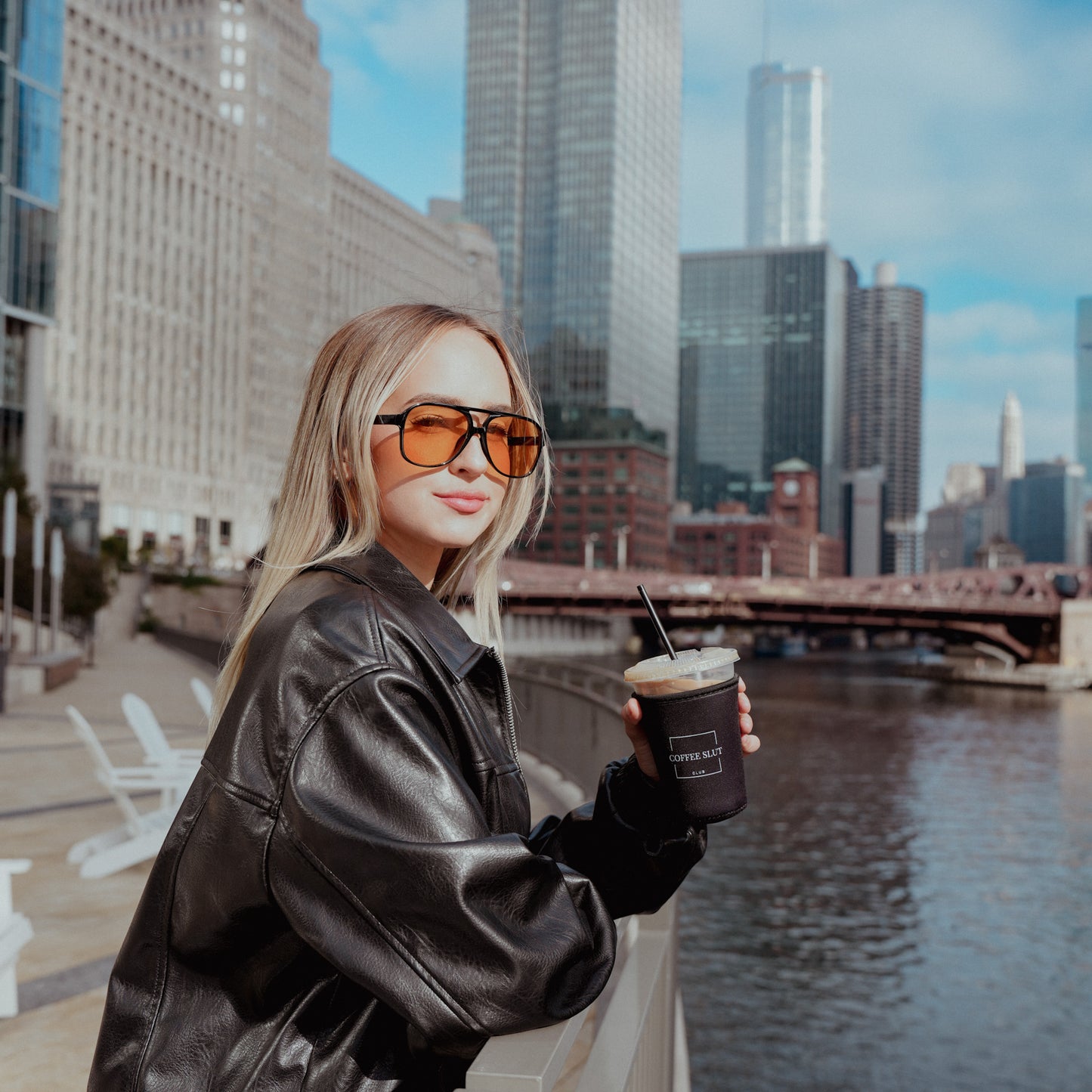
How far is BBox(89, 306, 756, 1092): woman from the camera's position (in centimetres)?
147

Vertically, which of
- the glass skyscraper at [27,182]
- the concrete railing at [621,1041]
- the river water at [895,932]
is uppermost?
the glass skyscraper at [27,182]

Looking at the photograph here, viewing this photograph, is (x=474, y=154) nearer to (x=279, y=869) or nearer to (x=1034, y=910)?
(x=1034, y=910)

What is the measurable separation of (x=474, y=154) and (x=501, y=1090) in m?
178

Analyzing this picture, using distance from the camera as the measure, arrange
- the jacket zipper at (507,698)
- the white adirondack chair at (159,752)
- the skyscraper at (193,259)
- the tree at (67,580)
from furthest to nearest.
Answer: the skyscraper at (193,259) < the tree at (67,580) < the white adirondack chair at (159,752) < the jacket zipper at (507,698)

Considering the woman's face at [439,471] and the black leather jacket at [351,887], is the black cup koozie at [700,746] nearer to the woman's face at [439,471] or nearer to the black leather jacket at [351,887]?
the black leather jacket at [351,887]

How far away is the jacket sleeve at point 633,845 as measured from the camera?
206 cm

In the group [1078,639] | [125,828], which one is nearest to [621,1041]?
[125,828]

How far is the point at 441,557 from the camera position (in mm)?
2260

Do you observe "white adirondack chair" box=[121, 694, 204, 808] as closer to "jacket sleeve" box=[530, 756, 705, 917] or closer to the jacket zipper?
"jacket sleeve" box=[530, 756, 705, 917]

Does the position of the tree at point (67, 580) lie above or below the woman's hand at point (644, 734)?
below

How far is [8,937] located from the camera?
530 centimetres

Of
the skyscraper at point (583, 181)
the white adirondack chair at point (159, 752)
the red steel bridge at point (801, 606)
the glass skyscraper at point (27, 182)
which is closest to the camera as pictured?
the white adirondack chair at point (159, 752)

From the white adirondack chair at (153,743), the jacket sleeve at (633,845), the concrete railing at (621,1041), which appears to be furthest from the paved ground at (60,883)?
the jacket sleeve at (633,845)

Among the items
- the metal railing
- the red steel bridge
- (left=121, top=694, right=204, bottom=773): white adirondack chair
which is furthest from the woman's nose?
the red steel bridge
